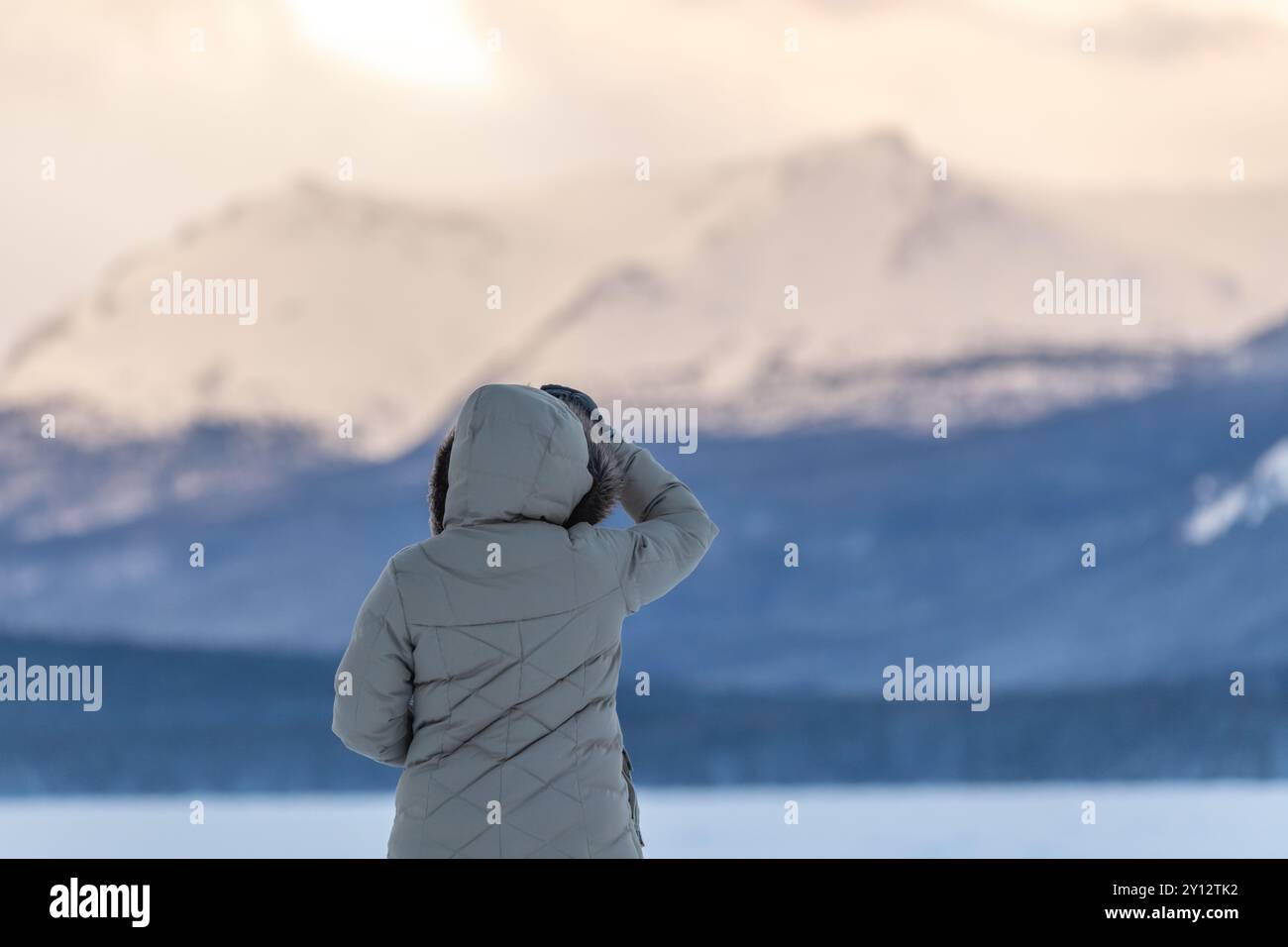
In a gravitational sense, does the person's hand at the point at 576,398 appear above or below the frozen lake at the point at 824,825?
above

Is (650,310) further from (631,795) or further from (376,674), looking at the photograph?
(376,674)

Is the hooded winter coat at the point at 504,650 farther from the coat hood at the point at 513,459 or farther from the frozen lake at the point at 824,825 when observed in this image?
the frozen lake at the point at 824,825

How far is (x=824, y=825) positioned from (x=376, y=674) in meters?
4.02

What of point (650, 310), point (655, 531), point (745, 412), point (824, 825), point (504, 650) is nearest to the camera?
point (504, 650)

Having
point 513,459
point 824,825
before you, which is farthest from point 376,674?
point 824,825

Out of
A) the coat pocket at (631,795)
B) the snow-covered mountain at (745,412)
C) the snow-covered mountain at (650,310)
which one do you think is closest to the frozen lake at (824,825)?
the snow-covered mountain at (745,412)

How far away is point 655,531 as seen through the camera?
159cm

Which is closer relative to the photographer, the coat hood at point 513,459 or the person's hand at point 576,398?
the coat hood at point 513,459

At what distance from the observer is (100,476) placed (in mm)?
8344

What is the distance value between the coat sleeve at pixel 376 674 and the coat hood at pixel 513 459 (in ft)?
0.36

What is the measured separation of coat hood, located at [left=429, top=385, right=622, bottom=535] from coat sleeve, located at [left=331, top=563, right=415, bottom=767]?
0.36 feet

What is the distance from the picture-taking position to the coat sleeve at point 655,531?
154 centimetres

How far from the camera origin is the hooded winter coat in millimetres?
1483
